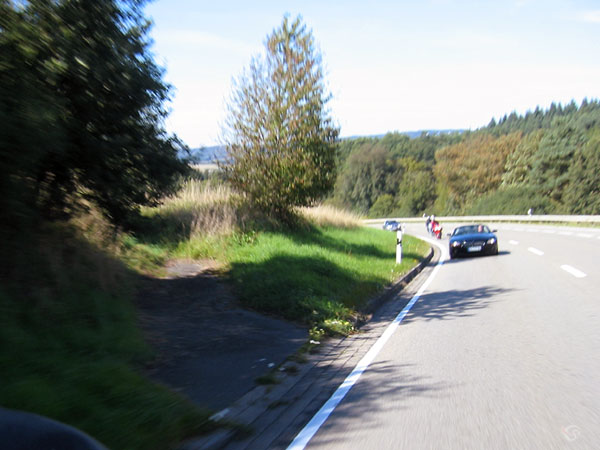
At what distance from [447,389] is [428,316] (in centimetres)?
379

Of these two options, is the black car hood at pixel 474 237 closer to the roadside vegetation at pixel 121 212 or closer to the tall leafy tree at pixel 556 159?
the roadside vegetation at pixel 121 212

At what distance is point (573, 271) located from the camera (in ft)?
40.0

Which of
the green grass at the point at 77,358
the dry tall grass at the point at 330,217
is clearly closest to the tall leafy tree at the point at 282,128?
the dry tall grass at the point at 330,217

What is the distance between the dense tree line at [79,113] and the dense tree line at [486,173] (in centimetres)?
945

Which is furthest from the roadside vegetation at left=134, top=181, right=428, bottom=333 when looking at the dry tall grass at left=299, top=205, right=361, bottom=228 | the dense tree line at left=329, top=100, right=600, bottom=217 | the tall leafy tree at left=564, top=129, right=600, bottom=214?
the tall leafy tree at left=564, top=129, right=600, bottom=214

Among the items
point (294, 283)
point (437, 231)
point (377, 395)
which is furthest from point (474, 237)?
point (377, 395)

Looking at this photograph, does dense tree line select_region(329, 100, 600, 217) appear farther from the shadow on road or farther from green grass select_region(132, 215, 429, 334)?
the shadow on road

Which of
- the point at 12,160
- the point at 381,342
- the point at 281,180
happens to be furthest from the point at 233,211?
the point at 12,160

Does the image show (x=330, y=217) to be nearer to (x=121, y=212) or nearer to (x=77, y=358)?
(x=121, y=212)

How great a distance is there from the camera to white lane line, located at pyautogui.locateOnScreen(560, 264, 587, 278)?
1147 cm

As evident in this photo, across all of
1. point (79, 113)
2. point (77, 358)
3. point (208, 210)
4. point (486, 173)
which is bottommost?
point (77, 358)

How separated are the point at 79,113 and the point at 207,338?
3.15 m

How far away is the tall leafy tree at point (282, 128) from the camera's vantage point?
1441cm

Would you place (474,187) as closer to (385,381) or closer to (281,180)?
(281,180)
